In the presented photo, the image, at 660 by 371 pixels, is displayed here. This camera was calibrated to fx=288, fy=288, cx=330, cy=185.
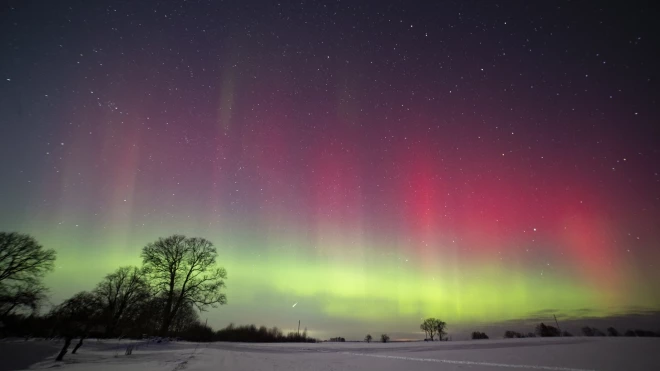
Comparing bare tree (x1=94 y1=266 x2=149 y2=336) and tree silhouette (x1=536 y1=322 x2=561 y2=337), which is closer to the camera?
bare tree (x1=94 y1=266 x2=149 y2=336)

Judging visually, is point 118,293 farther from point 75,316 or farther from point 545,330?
point 545,330

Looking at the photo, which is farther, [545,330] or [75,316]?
[545,330]

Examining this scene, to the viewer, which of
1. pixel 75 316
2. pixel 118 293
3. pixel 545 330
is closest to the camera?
pixel 75 316

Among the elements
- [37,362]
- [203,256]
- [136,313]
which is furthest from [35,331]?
[37,362]

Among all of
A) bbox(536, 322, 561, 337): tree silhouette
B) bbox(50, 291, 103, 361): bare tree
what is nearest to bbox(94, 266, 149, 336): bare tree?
bbox(50, 291, 103, 361): bare tree

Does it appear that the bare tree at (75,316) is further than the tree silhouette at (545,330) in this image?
No

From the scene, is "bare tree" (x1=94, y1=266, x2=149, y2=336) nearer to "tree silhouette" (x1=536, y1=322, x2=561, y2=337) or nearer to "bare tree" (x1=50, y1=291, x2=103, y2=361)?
"bare tree" (x1=50, y1=291, x2=103, y2=361)

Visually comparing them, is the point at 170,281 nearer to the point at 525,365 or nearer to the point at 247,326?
the point at 525,365

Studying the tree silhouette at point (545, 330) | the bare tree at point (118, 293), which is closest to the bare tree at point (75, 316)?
the bare tree at point (118, 293)

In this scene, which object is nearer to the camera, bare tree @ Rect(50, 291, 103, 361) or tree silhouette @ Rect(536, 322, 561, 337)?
bare tree @ Rect(50, 291, 103, 361)

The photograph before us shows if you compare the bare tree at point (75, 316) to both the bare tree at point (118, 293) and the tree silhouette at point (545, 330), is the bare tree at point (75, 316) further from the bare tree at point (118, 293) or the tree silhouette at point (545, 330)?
the tree silhouette at point (545, 330)

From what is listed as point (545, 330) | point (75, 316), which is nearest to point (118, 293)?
point (75, 316)

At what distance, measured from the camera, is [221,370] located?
1614 cm

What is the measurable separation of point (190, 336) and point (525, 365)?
66.7 meters
